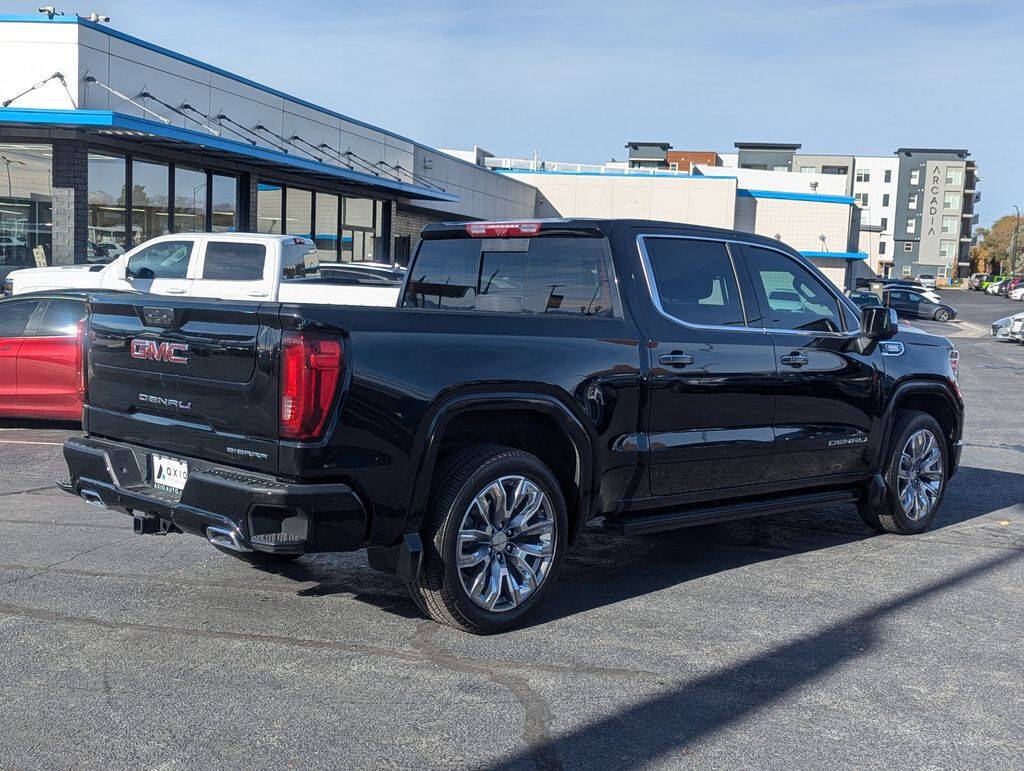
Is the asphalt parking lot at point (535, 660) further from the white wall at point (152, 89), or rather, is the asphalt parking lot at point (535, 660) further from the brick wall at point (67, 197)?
the white wall at point (152, 89)

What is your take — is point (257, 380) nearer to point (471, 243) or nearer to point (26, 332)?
point (471, 243)

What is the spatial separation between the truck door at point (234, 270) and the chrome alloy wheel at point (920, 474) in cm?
926

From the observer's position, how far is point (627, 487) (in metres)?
5.70

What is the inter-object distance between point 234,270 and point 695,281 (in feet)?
32.3

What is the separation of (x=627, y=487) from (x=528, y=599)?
0.82 meters

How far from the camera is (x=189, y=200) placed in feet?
74.8

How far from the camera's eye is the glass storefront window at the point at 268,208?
85.2ft

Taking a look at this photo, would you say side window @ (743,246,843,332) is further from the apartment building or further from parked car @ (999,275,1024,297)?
the apartment building

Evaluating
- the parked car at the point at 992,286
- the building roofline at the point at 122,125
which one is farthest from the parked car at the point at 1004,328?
the parked car at the point at 992,286

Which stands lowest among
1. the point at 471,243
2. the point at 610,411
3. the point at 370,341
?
the point at 610,411

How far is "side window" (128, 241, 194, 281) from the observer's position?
15.0 meters

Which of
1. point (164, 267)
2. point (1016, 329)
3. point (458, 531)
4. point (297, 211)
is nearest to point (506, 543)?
point (458, 531)

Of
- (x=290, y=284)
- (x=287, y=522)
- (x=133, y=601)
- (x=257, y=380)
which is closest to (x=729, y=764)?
(x=287, y=522)

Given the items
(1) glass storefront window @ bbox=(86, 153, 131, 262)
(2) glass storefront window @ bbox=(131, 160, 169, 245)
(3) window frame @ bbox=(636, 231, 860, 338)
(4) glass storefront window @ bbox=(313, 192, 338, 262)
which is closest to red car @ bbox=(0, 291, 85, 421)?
(3) window frame @ bbox=(636, 231, 860, 338)
